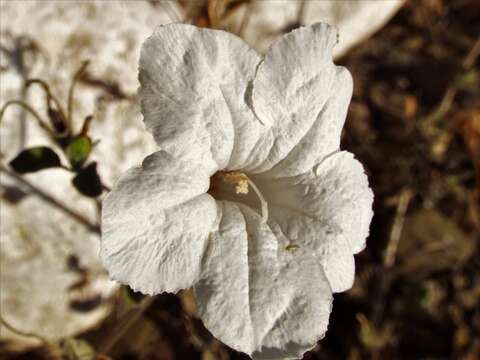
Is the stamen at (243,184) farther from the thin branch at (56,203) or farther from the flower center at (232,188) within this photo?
the thin branch at (56,203)

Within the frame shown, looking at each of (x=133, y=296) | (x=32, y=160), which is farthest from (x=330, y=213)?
(x=32, y=160)

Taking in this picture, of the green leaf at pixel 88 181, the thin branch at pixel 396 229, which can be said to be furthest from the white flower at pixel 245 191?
the thin branch at pixel 396 229

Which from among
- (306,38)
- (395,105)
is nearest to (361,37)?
(395,105)

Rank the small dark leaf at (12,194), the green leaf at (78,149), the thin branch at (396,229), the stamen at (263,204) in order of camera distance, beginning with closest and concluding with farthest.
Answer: the stamen at (263,204) < the green leaf at (78,149) < the small dark leaf at (12,194) < the thin branch at (396,229)

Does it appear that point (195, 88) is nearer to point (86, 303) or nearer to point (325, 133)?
point (325, 133)

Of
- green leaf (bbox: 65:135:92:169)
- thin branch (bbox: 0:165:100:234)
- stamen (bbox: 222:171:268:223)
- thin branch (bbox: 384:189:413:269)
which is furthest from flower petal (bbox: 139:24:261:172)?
thin branch (bbox: 384:189:413:269)
